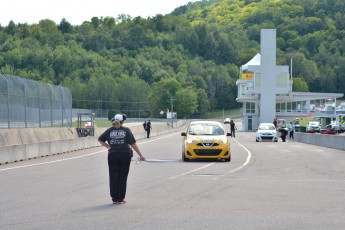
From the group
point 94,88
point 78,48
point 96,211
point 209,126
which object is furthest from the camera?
point 78,48

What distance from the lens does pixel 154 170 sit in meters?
20.3

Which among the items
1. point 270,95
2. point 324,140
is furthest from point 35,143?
point 270,95

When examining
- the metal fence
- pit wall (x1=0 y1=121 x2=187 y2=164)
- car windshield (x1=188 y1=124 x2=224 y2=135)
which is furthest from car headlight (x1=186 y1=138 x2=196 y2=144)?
the metal fence

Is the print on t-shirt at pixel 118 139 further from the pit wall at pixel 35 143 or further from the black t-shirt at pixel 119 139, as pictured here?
the pit wall at pixel 35 143

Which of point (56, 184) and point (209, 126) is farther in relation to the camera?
point (209, 126)

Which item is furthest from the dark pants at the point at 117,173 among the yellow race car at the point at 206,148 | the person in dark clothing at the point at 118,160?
the yellow race car at the point at 206,148

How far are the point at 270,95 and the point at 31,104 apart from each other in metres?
65.9

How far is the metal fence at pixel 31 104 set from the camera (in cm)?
2798

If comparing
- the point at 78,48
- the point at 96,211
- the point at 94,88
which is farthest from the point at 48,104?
the point at 78,48

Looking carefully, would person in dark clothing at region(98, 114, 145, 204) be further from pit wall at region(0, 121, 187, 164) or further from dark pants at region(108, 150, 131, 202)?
pit wall at region(0, 121, 187, 164)

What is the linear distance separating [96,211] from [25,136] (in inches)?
773

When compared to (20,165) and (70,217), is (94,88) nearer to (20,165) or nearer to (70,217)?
(20,165)

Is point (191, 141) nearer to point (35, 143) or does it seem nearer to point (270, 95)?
point (35, 143)

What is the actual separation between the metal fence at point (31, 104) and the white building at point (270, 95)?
5784 centimetres
